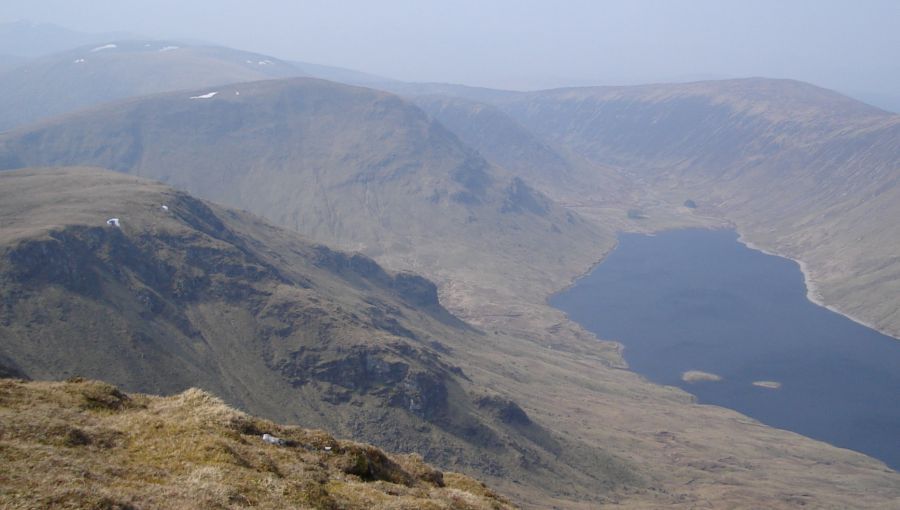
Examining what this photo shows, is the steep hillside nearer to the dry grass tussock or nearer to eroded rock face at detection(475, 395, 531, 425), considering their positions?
eroded rock face at detection(475, 395, 531, 425)

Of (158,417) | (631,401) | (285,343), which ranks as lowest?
(631,401)

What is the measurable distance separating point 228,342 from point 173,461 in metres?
115

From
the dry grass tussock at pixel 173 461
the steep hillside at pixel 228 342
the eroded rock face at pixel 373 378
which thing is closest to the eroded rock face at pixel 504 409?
the steep hillside at pixel 228 342

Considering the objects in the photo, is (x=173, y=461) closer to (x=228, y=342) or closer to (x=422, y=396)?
(x=422, y=396)

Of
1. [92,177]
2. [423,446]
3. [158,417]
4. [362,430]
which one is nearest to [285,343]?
[362,430]

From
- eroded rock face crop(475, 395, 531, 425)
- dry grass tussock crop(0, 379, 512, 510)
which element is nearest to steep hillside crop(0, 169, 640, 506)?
eroded rock face crop(475, 395, 531, 425)

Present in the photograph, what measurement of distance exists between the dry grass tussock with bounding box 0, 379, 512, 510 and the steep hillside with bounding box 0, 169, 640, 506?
8230 cm

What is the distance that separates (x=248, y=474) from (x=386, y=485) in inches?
337

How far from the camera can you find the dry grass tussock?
25.3 meters

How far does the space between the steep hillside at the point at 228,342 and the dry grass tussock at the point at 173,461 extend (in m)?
82.3

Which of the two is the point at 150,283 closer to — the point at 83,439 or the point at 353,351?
the point at 353,351

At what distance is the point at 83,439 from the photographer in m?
30.2

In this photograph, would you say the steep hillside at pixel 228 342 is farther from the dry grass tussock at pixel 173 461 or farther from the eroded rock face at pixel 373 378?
the dry grass tussock at pixel 173 461

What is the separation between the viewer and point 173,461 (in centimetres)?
2975
